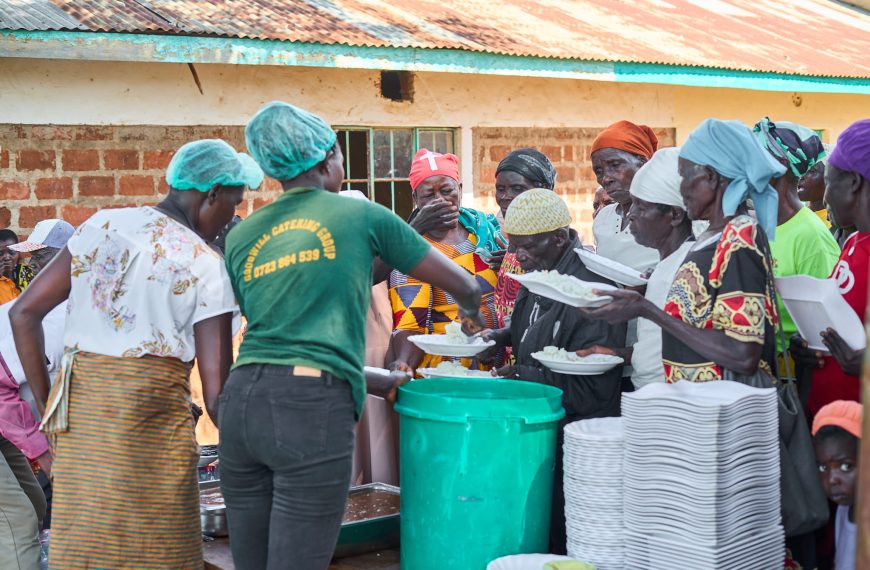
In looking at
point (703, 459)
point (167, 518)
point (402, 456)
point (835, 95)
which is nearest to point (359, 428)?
point (402, 456)

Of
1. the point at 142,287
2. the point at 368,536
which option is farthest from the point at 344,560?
the point at 142,287

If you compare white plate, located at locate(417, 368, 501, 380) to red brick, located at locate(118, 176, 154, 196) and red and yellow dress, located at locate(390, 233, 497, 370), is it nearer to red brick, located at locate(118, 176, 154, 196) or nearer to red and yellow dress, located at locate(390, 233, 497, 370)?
red and yellow dress, located at locate(390, 233, 497, 370)

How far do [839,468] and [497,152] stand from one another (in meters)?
6.34

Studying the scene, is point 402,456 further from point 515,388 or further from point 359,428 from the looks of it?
point 359,428

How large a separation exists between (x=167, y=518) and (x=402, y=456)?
889mm

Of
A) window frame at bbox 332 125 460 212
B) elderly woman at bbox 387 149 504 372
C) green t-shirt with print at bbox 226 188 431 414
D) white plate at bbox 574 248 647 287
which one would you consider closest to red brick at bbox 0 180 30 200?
window frame at bbox 332 125 460 212

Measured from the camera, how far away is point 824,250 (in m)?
4.17

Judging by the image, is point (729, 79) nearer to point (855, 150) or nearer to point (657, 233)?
point (855, 150)

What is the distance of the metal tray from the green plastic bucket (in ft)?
1.47

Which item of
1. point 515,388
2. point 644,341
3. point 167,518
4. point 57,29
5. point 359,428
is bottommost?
point 359,428

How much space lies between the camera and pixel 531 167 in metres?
5.06

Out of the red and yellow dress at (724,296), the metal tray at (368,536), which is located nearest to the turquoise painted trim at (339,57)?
the metal tray at (368,536)

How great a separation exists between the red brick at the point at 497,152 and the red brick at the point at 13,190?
4014 millimetres

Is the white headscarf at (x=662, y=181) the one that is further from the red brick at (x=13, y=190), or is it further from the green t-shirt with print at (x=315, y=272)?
the red brick at (x=13, y=190)
